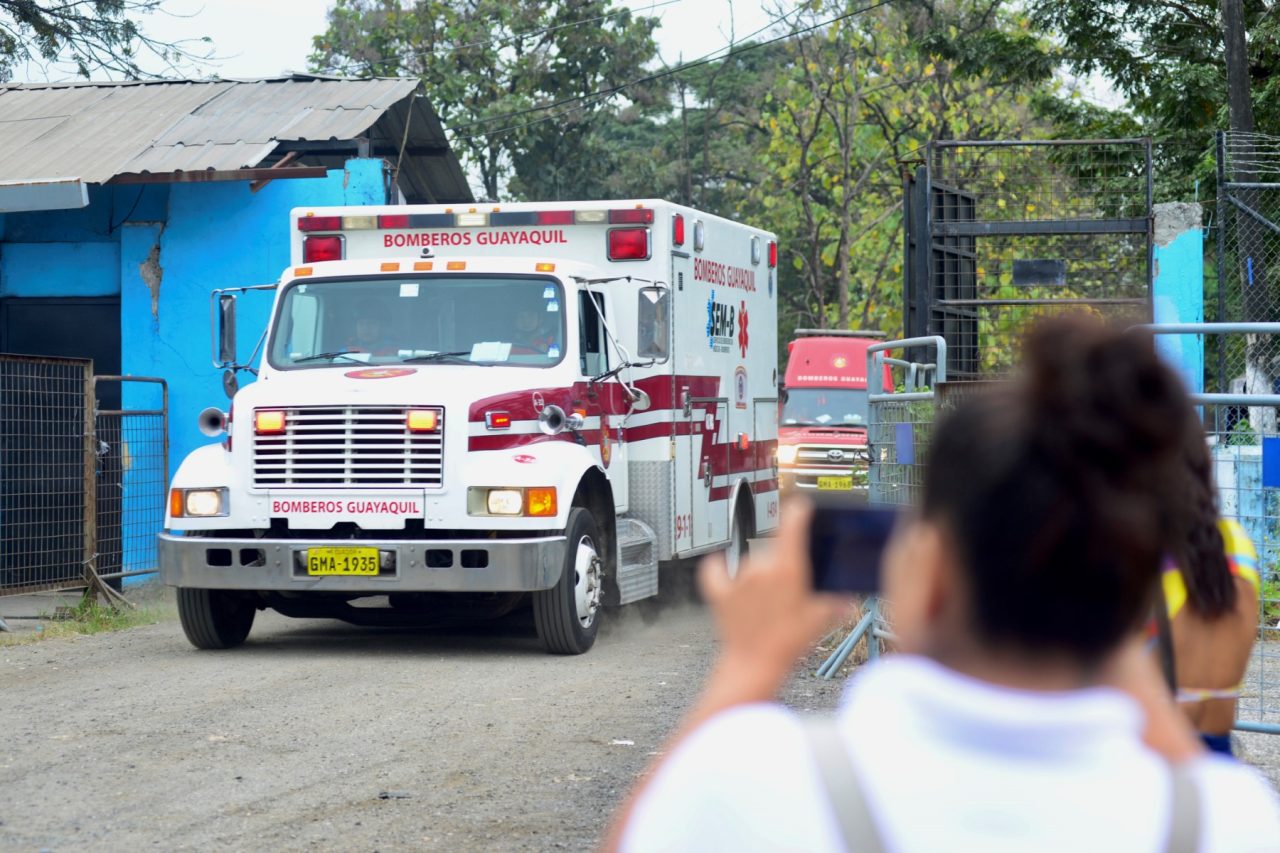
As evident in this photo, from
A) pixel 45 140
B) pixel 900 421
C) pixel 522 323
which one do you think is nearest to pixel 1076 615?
pixel 900 421

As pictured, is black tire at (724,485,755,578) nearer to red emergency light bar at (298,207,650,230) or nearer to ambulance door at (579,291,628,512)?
ambulance door at (579,291,628,512)

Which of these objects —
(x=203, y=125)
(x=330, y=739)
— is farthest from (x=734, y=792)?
(x=203, y=125)

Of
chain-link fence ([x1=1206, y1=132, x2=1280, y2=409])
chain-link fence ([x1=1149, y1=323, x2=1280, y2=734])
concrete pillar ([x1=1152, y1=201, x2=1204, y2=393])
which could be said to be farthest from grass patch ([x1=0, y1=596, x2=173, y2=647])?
concrete pillar ([x1=1152, y1=201, x2=1204, y2=393])

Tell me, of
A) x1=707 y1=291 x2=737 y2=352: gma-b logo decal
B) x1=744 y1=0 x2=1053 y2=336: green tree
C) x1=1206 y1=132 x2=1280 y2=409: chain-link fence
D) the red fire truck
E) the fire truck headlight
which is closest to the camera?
the fire truck headlight

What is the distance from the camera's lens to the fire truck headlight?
995cm

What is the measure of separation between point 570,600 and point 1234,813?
8.87 m

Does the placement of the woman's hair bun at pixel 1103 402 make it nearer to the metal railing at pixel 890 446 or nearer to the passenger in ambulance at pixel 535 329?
the metal railing at pixel 890 446

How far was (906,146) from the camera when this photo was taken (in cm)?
3619

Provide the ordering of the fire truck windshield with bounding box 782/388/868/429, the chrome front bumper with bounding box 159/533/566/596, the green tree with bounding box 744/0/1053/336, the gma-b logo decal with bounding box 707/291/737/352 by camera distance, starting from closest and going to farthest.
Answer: the chrome front bumper with bounding box 159/533/566/596 → the gma-b logo decal with bounding box 707/291/737/352 → the fire truck windshield with bounding box 782/388/868/429 → the green tree with bounding box 744/0/1053/336

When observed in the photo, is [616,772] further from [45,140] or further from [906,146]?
[906,146]

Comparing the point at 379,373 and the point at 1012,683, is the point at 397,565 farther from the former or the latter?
the point at 1012,683

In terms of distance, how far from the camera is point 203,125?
16.6 metres

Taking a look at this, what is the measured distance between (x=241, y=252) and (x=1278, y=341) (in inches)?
415

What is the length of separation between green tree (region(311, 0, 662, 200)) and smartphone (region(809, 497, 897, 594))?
37668 millimetres
